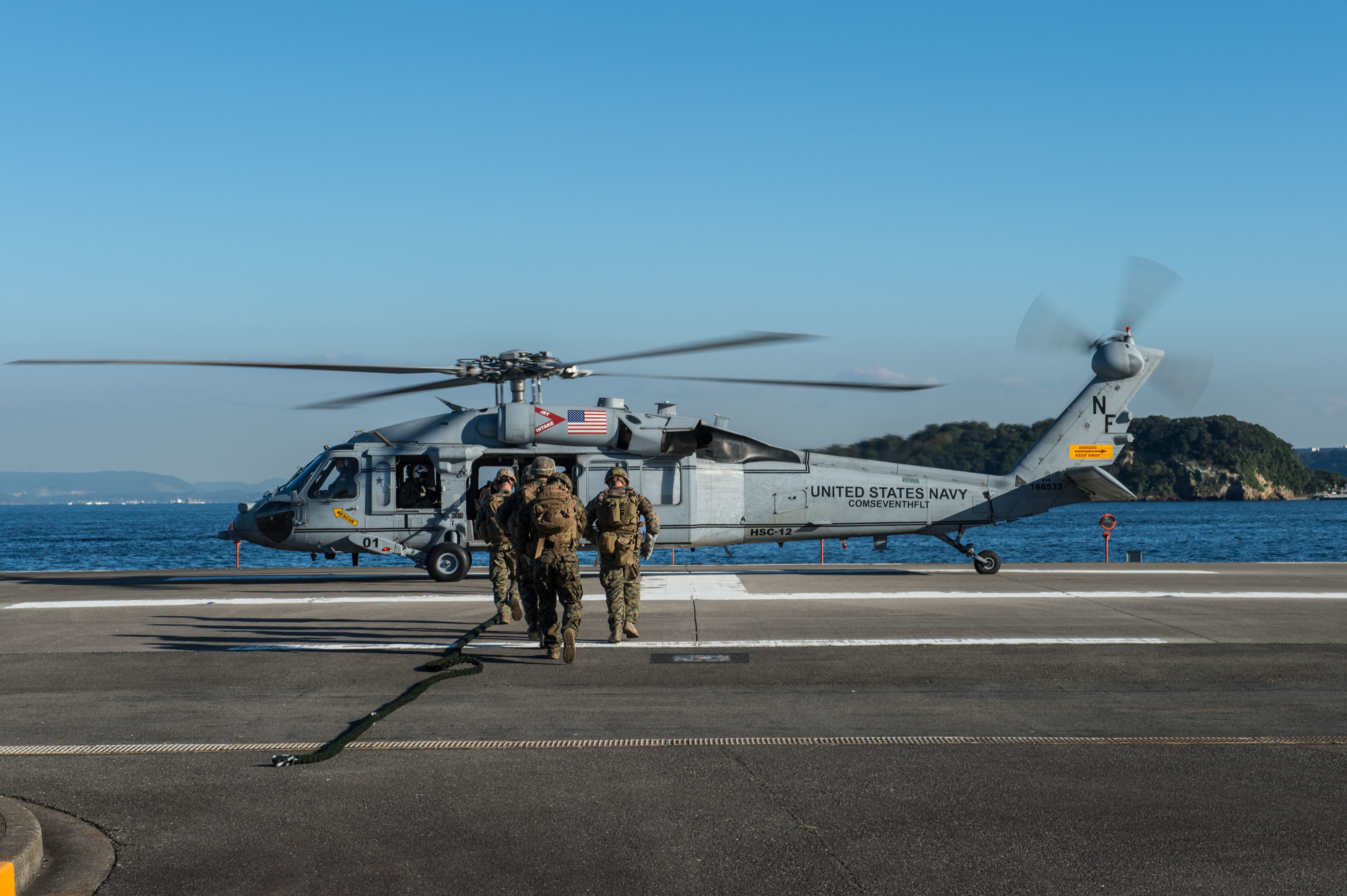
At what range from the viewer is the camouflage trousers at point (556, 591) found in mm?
9203

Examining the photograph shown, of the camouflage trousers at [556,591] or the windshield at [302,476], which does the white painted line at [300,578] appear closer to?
the windshield at [302,476]

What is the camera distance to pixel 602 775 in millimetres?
5441

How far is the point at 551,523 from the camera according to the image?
9344mm

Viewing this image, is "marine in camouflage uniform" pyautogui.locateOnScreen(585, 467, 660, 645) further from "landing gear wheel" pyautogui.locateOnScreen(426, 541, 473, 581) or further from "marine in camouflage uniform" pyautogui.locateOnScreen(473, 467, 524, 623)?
"landing gear wheel" pyautogui.locateOnScreen(426, 541, 473, 581)

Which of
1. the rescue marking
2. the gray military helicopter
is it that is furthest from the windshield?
the rescue marking

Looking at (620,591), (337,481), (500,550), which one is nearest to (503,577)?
(500,550)

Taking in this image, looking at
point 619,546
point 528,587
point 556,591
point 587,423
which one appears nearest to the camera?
point 556,591

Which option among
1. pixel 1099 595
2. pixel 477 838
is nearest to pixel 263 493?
pixel 1099 595

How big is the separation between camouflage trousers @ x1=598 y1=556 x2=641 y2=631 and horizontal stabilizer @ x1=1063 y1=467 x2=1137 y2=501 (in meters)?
11.4

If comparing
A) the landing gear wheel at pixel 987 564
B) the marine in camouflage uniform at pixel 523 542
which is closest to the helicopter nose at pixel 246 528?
the marine in camouflage uniform at pixel 523 542

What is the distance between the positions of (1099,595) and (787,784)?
36.1 feet

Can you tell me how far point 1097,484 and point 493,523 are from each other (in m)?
12.5

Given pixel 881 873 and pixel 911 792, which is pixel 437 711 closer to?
pixel 911 792

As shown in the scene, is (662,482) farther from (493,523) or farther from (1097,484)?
(1097,484)
